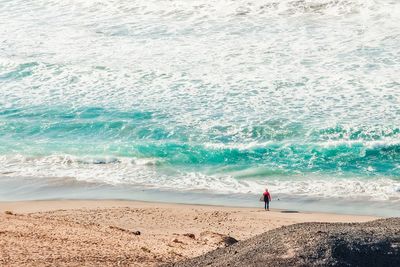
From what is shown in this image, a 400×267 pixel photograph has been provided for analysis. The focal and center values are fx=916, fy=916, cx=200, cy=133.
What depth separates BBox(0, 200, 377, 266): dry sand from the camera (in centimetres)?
1639

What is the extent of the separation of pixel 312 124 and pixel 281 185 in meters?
4.84

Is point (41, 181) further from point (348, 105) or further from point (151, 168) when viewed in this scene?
point (348, 105)

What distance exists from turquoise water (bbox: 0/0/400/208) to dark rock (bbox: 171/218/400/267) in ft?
29.3

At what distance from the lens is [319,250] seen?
13766mm

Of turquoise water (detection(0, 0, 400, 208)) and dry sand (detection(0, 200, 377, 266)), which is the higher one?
turquoise water (detection(0, 0, 400, 208))

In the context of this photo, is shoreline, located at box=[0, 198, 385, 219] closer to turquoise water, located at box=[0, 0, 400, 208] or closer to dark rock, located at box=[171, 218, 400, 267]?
turquoise water, located at box=[0, 0, 400, 208]

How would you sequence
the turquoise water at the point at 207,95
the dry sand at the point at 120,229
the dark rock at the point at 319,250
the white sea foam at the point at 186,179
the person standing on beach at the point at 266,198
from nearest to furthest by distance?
the dark rock at the point at 319,250 → the dry sand at the point at 120,229 → the person standing on beach at the point at 266,198 → the white sea foam at the point at 186,179 → the turquoise water at the point at 207,95

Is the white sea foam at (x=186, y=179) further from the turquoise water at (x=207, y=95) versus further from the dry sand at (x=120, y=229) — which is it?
the dry sand at (x=120, y=229)

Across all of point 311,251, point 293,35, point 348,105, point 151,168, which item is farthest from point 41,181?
point 293,35

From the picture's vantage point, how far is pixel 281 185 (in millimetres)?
24703

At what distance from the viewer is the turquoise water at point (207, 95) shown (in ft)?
84.9

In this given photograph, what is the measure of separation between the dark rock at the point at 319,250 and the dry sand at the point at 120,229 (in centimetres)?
235

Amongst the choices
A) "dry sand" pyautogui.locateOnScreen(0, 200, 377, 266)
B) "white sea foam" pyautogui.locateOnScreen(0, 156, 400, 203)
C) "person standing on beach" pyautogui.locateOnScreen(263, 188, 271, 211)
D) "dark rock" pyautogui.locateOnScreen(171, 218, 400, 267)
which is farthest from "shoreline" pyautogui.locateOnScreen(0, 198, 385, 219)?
"dark rock" pyautogui.locateOnScreen(171, 218, 400, 267)

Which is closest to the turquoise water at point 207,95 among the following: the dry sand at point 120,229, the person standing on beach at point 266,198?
the person standing on beach at point 266,198
